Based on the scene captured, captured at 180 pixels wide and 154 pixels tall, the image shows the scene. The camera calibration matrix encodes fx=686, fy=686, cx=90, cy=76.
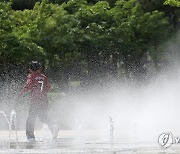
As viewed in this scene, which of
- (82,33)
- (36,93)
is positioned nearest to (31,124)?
(36,93)

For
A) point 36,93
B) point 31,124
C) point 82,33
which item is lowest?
point 31,124

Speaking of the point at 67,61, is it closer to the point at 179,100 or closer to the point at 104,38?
the point at 104,38

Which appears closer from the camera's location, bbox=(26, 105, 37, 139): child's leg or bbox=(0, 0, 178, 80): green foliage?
bbox=(26, 105, 37, 139): child's leg

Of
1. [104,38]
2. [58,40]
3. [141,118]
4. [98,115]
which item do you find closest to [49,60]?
[58,40]

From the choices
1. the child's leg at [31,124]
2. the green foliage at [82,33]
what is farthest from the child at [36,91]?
the green foliage at [82,33]

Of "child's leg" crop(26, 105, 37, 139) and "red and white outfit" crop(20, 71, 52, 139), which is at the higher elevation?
"red and white outfit" crop(20, 71, 52, 139)

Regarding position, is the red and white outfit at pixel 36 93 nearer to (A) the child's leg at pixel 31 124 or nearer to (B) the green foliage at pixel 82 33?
(A) the child's leg at pixel 31 124

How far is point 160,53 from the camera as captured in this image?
91.1 feet

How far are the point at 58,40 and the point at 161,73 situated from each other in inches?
177

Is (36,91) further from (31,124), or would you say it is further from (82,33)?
(82,33)

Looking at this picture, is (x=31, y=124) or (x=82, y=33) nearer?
(x=31, y=124)

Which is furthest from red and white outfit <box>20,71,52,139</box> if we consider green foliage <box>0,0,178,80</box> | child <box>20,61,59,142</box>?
green foliage <box>0,0,178,80</box>

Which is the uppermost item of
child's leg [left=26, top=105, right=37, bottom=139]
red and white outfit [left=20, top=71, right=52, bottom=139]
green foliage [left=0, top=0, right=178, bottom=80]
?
green foliage [left=0, top=0, right=178, bottom=80]

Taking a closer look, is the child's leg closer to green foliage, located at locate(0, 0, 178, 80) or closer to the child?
the child
